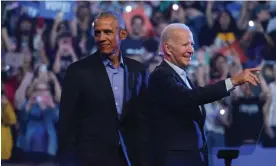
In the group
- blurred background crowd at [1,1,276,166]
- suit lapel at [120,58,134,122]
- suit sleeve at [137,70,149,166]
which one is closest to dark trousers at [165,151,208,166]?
suit sleeve at [137,70,149,166]

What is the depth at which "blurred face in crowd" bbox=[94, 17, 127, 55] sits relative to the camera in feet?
9.22

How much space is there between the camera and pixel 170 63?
9.18 ft

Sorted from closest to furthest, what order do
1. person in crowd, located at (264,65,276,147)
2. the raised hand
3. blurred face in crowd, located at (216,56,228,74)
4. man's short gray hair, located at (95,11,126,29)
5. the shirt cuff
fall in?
the raised hand < the shirt cuff < man's short gray hair, located at (95,11,126,29) < person in crowd, located at (264,65,276,147) < blurred face in crowd, located at (216,56,228,74)

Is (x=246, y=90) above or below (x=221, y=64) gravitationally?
below

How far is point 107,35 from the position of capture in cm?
281

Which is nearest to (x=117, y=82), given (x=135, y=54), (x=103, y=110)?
(x=103, y=110)

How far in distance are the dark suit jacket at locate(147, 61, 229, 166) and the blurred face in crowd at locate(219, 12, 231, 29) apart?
121 inches

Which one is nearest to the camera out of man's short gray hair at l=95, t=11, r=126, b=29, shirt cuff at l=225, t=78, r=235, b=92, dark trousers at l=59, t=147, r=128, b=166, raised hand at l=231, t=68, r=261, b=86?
raised hand at l=231, t=68, r=261, b=86

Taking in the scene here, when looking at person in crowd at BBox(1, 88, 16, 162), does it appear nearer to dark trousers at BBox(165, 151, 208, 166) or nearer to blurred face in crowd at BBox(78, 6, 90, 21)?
blurred face in crowd at BBox(78, 6, 90, 21)

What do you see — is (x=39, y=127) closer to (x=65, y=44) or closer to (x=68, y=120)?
(x=65, y=44)

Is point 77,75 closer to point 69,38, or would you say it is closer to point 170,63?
point 170,63

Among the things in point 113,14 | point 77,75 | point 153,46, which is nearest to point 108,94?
point 77,75

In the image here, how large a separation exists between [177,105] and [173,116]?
0.07m

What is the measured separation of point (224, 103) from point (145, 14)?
1088 mm
